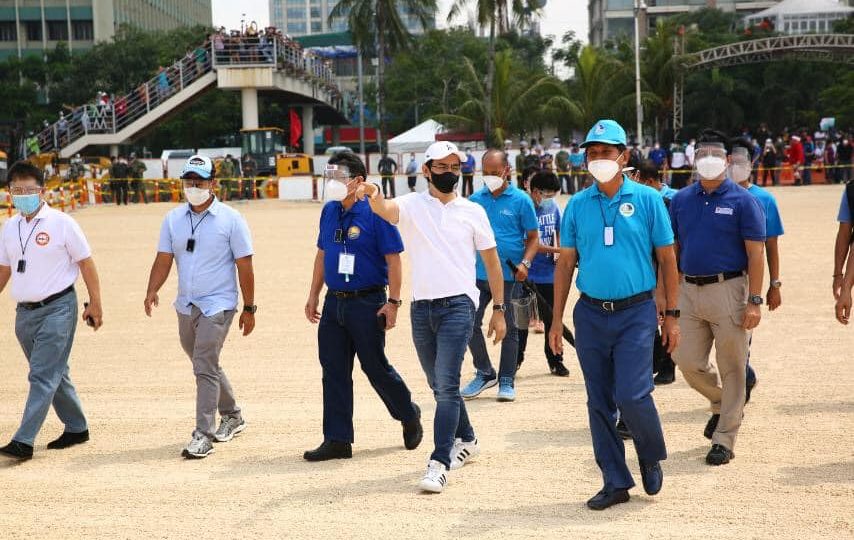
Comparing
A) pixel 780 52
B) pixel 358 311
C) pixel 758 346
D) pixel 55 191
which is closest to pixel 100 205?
pixel 55 191

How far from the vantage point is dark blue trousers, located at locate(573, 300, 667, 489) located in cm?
607

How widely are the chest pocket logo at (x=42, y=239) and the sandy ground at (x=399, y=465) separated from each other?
1362mm

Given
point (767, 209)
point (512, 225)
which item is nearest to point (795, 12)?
point (512, 225)

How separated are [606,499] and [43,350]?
12.3 ft

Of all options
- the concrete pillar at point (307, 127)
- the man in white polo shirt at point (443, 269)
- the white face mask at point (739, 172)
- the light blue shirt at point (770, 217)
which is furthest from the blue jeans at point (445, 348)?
the concrete pillar at point (307, 127)

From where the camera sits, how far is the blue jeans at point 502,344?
29.7ft

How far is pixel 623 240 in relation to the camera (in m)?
6.12

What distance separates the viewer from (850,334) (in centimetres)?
1163

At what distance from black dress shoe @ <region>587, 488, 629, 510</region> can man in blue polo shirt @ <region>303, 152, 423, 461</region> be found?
1.70 metres

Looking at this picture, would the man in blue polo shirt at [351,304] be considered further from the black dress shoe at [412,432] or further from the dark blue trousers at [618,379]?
the dark blue trousers at [618,379]

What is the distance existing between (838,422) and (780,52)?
38.7m

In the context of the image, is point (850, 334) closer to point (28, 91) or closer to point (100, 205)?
point (100, 205)

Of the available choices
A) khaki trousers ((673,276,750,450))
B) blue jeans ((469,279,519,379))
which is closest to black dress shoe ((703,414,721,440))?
khaki trousers ((673,276,750,450))

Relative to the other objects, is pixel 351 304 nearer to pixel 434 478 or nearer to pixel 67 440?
pixel 434 478
